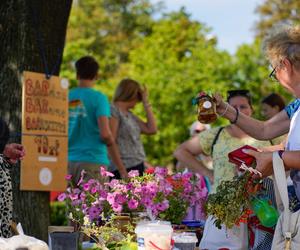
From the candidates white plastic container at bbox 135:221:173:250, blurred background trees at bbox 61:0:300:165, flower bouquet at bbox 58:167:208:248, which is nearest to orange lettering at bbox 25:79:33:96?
flower bouquet at bbox 58:167:208:248

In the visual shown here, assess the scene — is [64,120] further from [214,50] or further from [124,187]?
[214,50]

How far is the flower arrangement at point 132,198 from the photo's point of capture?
13.4 ft

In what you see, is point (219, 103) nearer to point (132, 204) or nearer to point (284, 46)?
point (284, 46)

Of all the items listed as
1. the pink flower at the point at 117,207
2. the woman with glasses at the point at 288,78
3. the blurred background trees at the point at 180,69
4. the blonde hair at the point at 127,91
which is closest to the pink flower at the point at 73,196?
the pink flower at the point at 117,207

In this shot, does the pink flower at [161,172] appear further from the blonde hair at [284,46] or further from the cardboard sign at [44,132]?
the cardboard sign at [44,132]

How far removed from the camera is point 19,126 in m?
5.40

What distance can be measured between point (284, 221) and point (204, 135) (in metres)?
2.09

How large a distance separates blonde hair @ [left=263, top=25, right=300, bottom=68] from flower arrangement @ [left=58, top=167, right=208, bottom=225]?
0.98 meters

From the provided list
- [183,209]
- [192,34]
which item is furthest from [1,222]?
[192,34]

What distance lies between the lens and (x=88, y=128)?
6.54 metres

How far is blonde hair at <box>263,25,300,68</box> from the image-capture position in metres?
3.70

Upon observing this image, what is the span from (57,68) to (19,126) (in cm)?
59

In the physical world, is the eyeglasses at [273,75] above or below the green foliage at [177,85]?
below

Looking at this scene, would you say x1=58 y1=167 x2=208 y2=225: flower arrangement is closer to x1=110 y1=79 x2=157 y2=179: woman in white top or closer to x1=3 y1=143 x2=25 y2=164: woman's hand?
x1=3 y1=143 x2=25 y2=164: woman's hand
